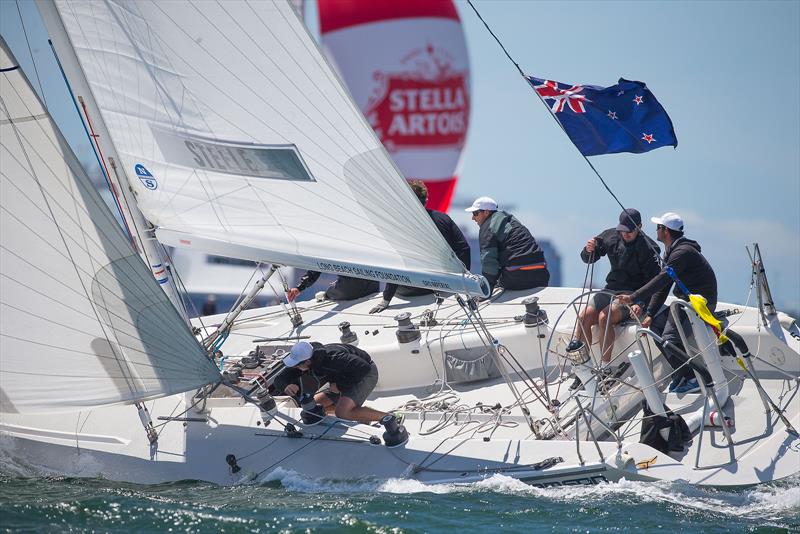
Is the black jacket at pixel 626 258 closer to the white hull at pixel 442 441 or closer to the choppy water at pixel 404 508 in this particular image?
the white hull at pixel 442 441

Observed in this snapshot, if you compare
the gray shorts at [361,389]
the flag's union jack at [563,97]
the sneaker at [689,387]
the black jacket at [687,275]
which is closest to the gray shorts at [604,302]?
the black jacket at [687,275]

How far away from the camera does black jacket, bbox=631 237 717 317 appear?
26.2ft

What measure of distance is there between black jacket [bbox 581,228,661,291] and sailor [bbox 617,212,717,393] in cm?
22

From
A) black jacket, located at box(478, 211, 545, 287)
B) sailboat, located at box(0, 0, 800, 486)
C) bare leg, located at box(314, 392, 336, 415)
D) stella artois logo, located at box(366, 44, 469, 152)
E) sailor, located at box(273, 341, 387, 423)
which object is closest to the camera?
sailboat, located at box(0, 0, 800, 486)

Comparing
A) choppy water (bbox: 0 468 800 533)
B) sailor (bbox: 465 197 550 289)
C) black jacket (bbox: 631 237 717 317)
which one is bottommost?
choppy water (bbox: 0 468 800 533)

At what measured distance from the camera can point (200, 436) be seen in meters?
7.89

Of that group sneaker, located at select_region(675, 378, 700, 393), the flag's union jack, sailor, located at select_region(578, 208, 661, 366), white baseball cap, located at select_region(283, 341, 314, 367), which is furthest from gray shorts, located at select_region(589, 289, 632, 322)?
white baseball cap, located at select_region(283, 341, 314, 367)

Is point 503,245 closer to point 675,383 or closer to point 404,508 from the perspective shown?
point 675,383

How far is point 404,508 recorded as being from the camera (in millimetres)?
6641

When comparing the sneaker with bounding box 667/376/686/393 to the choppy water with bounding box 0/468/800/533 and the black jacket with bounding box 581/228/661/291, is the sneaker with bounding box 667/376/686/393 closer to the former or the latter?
the black jacket with bounding box 581/228/661/291

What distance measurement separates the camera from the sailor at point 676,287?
7.92 m

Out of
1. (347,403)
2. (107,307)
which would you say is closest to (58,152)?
(107,307)

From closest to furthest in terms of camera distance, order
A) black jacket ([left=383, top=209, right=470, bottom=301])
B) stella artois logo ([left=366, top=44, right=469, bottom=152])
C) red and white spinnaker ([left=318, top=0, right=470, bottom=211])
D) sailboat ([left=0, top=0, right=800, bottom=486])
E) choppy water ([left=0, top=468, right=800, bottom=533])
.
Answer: choppy water ([left=0, top=468, right=800, bottom=533]) → sailboat ([left=0, top=0, right=800, bottom=486]) → black jacket ([left=383, top=209, right=470, bottom=301]) → red and white spinnaker ([left=318, top=0, right=470, bottom=211]) → stella artois logo ([left=366, top=44, right=469, bottom=152])

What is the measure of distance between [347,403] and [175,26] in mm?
3035
